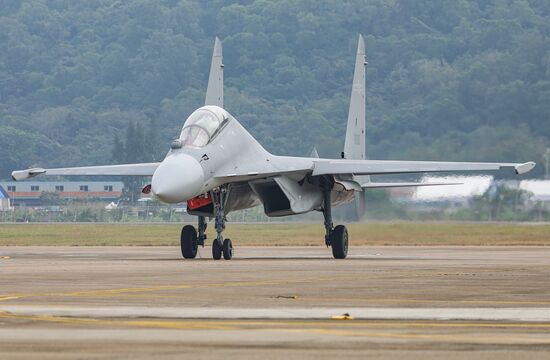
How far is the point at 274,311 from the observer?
1680 centimetres

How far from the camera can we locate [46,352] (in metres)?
12.7

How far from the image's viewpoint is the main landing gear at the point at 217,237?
32.1m

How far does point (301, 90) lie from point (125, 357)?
460 feet

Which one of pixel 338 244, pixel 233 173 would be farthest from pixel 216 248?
pixel 338 244

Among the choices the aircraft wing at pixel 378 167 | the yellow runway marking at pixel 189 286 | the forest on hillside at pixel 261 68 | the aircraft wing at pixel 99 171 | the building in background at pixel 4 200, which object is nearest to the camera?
the yellow runway marking at pixel 189 286

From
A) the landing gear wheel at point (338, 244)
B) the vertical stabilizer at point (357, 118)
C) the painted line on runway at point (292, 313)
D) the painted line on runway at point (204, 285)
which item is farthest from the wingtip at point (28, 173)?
the painted line on runway at point (292, 313)

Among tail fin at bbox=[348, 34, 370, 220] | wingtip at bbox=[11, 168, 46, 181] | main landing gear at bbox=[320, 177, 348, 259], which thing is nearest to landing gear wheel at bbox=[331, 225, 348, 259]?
main landing gear at bbox=[320, 177, 348, 259]

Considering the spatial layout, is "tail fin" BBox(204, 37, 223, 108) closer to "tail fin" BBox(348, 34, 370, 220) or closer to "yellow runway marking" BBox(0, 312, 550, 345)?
"tail fin" BBox(348, 34, 370, 220)

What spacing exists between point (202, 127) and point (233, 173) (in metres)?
1.44

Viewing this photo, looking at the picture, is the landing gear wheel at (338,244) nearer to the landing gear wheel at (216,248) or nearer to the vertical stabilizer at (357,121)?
the landing gear wheel at (216,248)

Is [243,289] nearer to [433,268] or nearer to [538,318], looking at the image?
[538,318]

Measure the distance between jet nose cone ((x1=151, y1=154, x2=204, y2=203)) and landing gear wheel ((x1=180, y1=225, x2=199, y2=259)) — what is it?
2.98m

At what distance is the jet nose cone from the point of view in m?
29.8

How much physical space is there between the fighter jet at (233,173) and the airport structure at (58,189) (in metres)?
65.9
